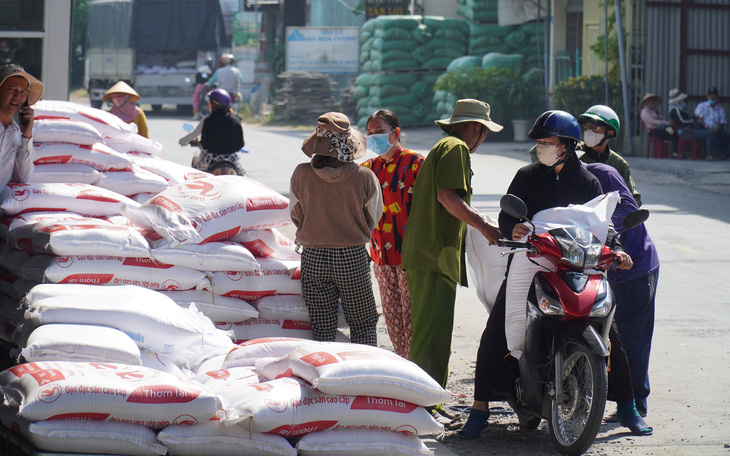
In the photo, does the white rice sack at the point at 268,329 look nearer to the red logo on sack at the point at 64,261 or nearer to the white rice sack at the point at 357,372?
the red logo on sack at the point at 64,261

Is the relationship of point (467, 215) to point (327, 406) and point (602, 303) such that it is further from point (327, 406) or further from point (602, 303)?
point (327, 406)

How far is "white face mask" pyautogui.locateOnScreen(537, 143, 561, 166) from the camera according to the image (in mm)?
4953

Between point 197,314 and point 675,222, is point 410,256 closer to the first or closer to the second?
point 197,314

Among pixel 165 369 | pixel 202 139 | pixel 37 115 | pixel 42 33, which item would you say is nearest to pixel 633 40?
pixel 202 139

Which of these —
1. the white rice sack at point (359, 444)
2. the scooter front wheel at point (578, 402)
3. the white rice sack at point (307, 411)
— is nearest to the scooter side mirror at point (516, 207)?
the scooter front wheel at point (578, 402)

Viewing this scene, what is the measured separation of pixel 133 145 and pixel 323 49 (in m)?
23.6

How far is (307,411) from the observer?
418 centimetres

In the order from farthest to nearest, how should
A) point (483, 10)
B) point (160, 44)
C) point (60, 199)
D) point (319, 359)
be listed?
1. point (160, 44)
2. point (483, 10)
3. point (60, 199)
4. point (319, 359)

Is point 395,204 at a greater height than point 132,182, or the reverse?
point 132,182

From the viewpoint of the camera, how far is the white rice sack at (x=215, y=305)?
575 cm

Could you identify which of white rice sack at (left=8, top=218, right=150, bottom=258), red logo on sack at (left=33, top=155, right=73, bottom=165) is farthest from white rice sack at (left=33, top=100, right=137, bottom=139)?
white rice sack at (left=8, top=218, right=150, bottom=258)

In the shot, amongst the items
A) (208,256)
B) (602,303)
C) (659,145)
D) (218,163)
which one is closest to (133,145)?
(208,256)

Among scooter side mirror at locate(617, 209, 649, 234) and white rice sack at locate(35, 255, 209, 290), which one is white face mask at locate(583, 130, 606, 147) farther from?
white rice sack at locate(35, 255, 209, 290)

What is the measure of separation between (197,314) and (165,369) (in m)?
0.55
